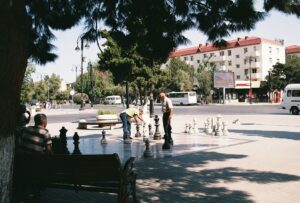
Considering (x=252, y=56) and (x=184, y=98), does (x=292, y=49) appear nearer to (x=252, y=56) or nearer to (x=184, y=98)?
(x=252, y=56)

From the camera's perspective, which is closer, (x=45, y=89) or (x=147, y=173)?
(x=147, y=173)

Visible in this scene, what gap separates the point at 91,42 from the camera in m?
7.72

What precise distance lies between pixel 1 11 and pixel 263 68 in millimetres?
84298

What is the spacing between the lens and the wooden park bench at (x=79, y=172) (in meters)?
4.74

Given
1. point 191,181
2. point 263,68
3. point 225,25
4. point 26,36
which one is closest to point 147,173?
point 191,181

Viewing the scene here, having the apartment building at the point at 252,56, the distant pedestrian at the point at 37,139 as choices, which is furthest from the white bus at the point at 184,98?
the distant pedestrian at the point at 37,139

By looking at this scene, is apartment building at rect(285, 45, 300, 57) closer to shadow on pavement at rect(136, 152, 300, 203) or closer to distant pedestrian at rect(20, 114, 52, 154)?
shadow on pavement at rect(136, 152, 300, 203)

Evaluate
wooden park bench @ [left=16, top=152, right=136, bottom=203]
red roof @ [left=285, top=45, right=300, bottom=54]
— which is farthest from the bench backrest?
red roof @ [left=285, top=45, right=300, bottom=54]

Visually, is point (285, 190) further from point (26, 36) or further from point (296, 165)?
point (26, 36)

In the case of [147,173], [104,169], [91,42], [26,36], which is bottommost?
[147,173]

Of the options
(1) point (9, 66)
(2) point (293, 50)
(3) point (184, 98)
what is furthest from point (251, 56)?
(1) point (9, 66)

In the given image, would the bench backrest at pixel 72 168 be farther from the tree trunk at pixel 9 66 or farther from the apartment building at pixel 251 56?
the apartment building at pixel 251 56

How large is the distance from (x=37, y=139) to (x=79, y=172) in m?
1.08

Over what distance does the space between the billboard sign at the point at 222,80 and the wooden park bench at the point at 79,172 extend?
62.9 metres
